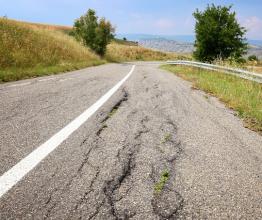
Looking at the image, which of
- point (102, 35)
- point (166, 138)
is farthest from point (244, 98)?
point (102, 35)

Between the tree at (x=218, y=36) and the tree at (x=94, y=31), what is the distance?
15.2 meters

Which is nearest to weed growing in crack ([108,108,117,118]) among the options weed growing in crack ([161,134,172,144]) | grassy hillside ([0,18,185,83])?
weed growing in crack ([161,134,172,144])

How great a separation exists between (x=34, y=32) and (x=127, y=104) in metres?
19.9

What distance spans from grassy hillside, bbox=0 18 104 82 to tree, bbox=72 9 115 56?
14.8 meters

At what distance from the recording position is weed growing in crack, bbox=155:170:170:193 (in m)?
3.09

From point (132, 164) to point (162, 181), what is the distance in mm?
509

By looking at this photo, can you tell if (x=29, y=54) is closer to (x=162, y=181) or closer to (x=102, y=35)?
(x=162, y=181)

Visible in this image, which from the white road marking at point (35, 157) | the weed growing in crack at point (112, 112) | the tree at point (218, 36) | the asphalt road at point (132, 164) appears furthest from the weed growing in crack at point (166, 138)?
the tree at point (218, 36)

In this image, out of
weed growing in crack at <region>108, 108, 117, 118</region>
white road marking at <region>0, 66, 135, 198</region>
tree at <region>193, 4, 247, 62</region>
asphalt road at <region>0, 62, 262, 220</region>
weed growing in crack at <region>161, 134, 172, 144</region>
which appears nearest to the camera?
asphalt road at <region>0, 62, 262, 220</region>

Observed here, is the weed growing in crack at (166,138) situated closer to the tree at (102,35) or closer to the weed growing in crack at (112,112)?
the weed growing in crack at (112,112)

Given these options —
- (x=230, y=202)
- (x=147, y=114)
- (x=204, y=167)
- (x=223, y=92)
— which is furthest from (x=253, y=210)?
(x=223, y=92)

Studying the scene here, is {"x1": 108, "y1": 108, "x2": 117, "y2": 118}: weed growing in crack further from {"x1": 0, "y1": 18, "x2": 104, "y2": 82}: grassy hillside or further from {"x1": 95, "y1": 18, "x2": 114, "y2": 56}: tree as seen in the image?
{"x1": 95, "y1": 18, "x2": 114, "y2": 56}: tree

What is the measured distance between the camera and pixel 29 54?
18.5 meters

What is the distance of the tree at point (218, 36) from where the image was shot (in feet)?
98.7
